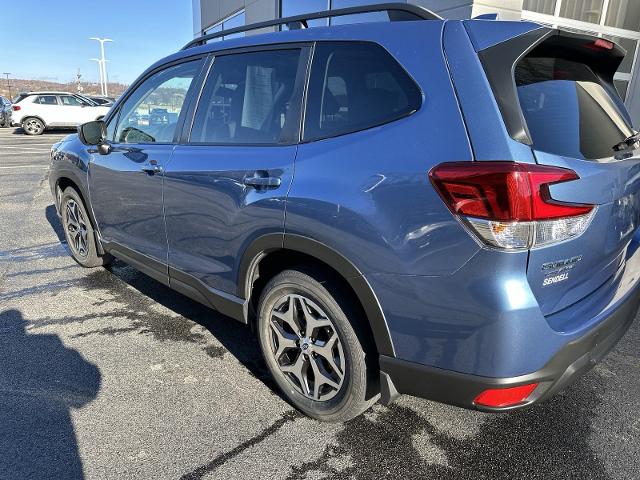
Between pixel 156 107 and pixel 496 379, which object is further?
pixel 156 107

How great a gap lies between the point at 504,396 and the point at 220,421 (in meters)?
1.43

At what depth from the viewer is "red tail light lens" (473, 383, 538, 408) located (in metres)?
1.75

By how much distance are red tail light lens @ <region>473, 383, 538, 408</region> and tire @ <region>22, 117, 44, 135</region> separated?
24.2 meters

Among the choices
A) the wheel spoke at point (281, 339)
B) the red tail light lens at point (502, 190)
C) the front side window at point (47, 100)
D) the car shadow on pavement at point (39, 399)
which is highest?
the front side window at point (47, 100)

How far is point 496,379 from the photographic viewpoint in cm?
172

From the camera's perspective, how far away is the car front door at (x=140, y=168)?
3109 mm

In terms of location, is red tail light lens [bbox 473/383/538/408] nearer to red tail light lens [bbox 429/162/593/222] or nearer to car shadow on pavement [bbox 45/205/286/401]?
red tail light lens [bbox 429/162/593/222]

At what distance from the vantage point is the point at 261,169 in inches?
92.9

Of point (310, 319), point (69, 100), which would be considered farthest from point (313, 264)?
point (69, 100)

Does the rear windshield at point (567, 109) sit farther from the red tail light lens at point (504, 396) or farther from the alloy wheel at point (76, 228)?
the alloy wheel at point (76, 228)

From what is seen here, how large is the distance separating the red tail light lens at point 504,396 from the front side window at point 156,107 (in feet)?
7.95

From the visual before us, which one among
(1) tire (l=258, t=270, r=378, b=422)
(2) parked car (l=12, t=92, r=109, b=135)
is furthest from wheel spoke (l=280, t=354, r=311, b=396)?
(2) parked car (l=12, t=92, r=109, b=135)

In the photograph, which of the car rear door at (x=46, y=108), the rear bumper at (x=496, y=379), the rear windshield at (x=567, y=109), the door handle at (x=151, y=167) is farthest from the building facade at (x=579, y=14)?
the car rear door at (x=46, y=108)

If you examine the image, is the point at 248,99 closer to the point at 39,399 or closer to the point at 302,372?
the point at 302,372
